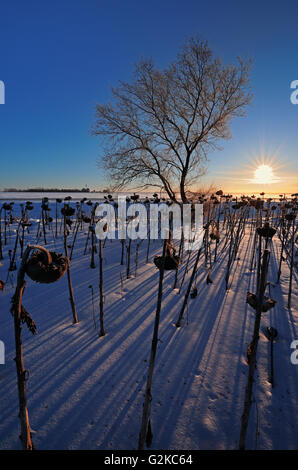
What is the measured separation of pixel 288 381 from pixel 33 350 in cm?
220

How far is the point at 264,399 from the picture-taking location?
1.55 meters

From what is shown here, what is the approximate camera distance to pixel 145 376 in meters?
1.73

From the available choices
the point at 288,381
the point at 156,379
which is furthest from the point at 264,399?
the point at 156,379

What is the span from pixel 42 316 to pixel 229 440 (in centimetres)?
221

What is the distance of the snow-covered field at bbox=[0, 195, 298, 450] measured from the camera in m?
1.32

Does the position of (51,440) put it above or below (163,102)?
below

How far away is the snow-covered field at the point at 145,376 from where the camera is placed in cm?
132

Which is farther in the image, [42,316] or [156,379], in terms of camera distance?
[42,316]
